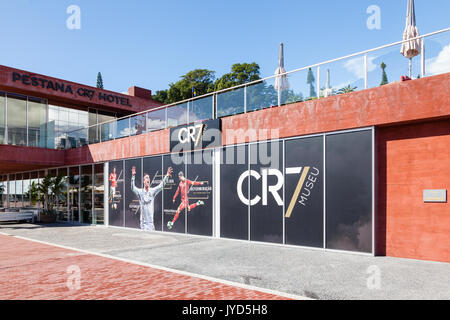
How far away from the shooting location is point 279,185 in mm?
11688

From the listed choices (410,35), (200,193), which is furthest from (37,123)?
(410,35)

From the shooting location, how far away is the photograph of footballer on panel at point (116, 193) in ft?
61.7

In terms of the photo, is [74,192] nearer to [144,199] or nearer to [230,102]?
[144,199]

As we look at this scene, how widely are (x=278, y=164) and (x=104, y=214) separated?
12.5m

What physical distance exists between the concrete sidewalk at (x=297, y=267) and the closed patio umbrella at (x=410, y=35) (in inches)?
216

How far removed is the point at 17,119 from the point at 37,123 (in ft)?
3.92

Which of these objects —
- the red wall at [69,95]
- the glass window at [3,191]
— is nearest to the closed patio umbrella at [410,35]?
the red wall at [69,95]

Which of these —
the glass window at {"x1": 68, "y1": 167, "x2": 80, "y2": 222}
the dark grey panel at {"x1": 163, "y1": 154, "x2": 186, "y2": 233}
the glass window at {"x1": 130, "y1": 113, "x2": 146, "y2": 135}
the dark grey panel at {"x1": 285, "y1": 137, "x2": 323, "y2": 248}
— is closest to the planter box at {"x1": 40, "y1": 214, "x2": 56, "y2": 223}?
the glass window at {"x1": 68, "y1": 167, "x2": 80, "y2": 222}

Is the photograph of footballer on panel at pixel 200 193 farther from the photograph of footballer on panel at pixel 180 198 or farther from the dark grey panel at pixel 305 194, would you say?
the dark grey panel at pixel 305 194

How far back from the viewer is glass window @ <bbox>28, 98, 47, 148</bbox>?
22562 millimetres

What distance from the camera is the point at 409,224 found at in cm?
916

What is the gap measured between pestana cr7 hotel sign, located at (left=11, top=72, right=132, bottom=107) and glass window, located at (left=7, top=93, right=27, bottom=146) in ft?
5.27
